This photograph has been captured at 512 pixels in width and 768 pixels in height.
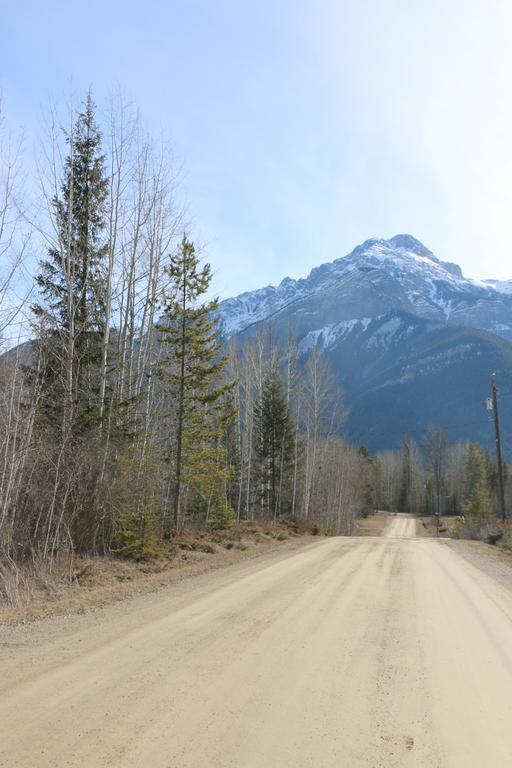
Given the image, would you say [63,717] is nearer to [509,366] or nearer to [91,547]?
[91,547]

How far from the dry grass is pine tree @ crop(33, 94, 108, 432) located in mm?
3791

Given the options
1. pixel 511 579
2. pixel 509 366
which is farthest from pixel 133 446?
pixel 509 366

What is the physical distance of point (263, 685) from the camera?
4.45 meters

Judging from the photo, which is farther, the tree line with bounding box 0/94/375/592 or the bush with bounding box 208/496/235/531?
the bush with bounding box 208/496/235/531

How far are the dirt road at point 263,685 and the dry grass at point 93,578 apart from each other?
74cm

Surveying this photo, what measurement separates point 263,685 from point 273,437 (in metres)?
29.9

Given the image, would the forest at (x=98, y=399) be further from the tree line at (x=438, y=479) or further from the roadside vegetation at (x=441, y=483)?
the tree line at (x=438, y=479)

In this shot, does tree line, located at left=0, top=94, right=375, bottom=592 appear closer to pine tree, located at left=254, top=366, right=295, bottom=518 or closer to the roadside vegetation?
pine tree, located at left=254, top=366, right=295, bottom=518

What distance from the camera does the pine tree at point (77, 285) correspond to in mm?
13383

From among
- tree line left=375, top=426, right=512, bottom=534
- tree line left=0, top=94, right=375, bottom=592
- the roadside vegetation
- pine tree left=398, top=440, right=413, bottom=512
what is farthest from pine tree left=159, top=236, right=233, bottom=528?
pine tree left=398, top=440, right=413, bottom=512

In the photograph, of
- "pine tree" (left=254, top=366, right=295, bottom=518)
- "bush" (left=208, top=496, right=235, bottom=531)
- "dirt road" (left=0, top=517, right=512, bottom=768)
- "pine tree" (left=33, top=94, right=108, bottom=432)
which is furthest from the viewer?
"pine tree" (left=254, top=366, right=295, bottom=518)

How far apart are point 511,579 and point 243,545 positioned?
29.0 ft

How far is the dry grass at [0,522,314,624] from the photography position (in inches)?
306

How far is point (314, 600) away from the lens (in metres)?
8.11
